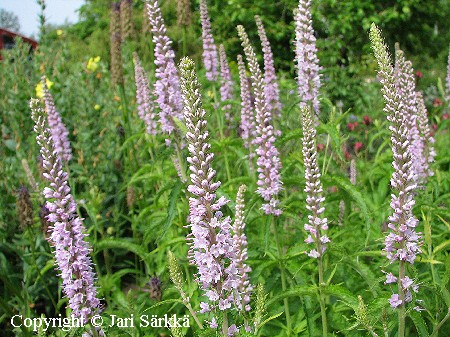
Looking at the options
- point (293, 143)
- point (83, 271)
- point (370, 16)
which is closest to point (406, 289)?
point (83, 271)

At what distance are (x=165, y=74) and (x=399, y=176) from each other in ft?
6.51

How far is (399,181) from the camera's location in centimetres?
246

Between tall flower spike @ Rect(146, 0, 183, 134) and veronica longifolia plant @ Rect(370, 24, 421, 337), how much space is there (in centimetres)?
172

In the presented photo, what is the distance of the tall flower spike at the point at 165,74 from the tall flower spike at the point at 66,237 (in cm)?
127

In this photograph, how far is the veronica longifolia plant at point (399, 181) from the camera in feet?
7.77

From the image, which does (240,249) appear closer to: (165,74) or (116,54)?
(165,74)

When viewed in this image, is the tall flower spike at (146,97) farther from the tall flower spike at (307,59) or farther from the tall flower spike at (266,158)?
the tall flower spike at (266,158)

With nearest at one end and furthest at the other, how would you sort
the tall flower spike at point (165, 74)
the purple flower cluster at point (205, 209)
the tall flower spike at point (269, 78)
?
the purple flower cluster at point (205, 209) → the tall flower spike at point (165, 74) → the tall flower spike at point (269, 78)

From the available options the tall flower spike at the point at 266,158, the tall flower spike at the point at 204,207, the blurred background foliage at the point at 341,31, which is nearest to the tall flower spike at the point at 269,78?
the tall flower spike at the point at 266,158

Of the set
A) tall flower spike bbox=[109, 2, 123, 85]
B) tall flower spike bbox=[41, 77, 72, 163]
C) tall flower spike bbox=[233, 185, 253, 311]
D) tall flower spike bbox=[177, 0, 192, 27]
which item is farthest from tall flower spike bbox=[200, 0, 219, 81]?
tall flower spike bbox=[233, 185, 253, 311]

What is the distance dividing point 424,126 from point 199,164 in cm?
273

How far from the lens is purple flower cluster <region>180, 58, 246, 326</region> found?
2076mm

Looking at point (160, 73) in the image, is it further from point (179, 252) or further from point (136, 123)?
point (136, 123)

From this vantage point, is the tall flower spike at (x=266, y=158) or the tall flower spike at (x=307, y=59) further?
the tall flower spike at (x=307, y=59)
